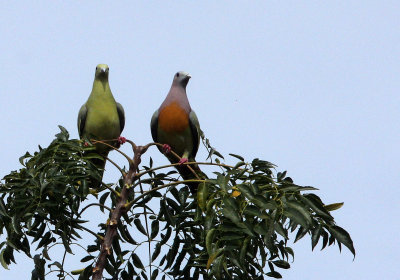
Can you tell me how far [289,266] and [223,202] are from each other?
0.76 metres

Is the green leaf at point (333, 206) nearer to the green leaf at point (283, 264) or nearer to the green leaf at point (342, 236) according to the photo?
the green leaf at point (342, 236)

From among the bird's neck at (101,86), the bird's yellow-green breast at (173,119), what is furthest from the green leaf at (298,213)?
the bird's neck at (101,86)

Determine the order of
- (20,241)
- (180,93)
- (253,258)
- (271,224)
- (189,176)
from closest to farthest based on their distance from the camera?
(271,224) < (253,258) < (20,241) < (189,176) < (180,93)

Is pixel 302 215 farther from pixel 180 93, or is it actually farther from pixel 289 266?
pixel 180 93

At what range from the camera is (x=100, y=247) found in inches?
175

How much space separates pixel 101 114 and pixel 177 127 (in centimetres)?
69

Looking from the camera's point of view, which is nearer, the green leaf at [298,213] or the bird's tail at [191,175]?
the green leaf at [298,213]

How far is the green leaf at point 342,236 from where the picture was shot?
12.0ft

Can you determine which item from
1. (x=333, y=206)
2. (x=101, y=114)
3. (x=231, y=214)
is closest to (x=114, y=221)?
(x=231, y=214)

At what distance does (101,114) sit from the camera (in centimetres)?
594

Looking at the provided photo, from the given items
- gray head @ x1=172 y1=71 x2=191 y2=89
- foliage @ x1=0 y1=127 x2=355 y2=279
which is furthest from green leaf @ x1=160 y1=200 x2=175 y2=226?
gray head @ x1=172 y1=71 x2=191 y2=89

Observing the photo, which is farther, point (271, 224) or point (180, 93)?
point (180, 93)

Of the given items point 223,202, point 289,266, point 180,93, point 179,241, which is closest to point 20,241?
point 179,241

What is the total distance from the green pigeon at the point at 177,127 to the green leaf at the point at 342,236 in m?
2.20
